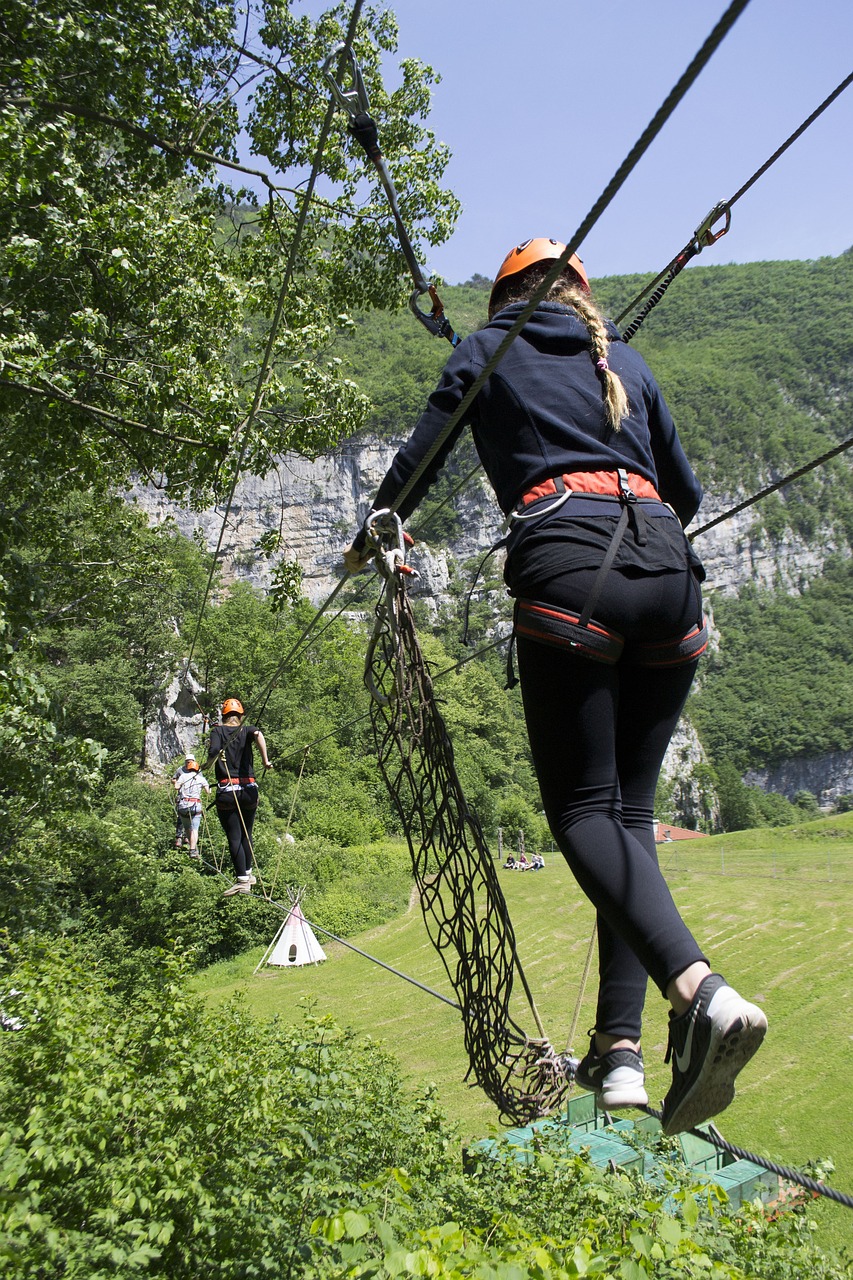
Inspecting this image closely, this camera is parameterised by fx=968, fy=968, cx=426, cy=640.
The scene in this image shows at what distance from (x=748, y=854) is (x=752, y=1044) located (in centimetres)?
4767

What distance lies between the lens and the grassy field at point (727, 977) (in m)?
19.7

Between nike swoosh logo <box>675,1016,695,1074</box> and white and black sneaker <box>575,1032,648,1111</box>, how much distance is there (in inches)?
5.6

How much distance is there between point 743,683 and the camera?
105m

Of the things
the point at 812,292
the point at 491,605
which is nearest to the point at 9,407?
the point at 491,605

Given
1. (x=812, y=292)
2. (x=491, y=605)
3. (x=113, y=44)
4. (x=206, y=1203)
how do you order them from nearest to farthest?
(x=206, y=1203) → (x=113, y=44) → (x=491, y=605) → (x=812, y=292)

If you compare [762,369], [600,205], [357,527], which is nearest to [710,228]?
[600,205]

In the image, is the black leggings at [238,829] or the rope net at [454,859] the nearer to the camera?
the rope net at [454,859]

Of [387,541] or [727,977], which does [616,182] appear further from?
[727,977]

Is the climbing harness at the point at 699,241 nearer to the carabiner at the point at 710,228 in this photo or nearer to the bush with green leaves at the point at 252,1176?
the carabiner at the point at 710,228

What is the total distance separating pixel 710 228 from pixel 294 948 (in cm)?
2944

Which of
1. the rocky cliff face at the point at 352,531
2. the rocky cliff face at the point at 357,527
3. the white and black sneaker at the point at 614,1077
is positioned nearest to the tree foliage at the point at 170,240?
the white and black sneaker at the point at 614,1077

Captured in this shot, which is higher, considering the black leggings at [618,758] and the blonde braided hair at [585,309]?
the blonde braided hair at [585,309]

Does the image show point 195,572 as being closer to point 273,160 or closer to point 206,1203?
point 273,160

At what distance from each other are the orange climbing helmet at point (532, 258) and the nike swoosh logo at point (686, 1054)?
52.0 inches
